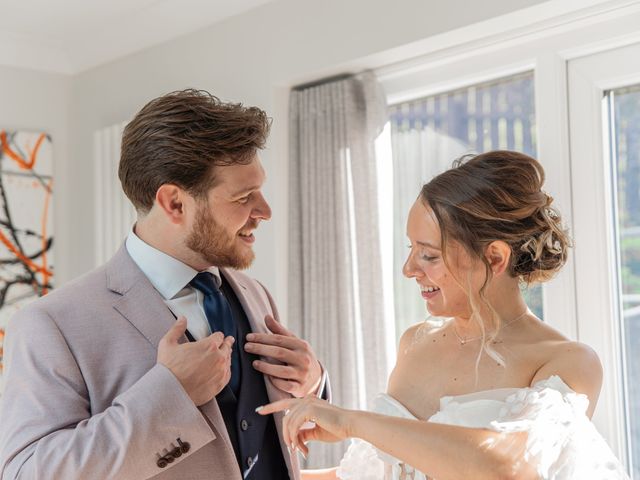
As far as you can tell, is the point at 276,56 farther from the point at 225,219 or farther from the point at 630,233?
the point at 225,219

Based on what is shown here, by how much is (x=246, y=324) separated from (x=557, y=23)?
154 cm

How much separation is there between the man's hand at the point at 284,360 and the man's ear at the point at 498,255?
46cm

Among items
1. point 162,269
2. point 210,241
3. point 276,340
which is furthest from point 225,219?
point 276,340

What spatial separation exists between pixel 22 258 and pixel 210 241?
9.27 feet

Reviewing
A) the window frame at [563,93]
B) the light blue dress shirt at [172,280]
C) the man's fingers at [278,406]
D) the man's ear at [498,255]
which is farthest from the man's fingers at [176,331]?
the window frame at [563,93]

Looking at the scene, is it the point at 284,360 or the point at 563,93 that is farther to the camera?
the point at 563,93

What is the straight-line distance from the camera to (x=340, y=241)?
133 inches

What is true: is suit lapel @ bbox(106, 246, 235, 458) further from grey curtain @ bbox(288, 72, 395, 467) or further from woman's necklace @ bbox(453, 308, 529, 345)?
grey curtain @ bbox(288, 72, 395, 467)

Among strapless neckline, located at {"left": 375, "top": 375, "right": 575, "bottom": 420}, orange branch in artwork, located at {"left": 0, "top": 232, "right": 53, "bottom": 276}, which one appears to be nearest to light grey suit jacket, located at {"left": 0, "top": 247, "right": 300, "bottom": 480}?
strapless neckline, located at {"left": 375, "top": 375, "right": 575, "bottom": 420}

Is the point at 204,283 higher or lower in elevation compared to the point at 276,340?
higher

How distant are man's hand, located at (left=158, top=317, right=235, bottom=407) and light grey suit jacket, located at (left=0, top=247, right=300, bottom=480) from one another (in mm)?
23

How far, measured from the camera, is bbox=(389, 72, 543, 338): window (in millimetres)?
2947

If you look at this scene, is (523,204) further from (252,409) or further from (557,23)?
(557,23)

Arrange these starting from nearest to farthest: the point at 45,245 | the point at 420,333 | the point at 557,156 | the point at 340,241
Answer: the point at 420,333 → the point at 557,156 → the point at 340,241 → the point at 45,245
